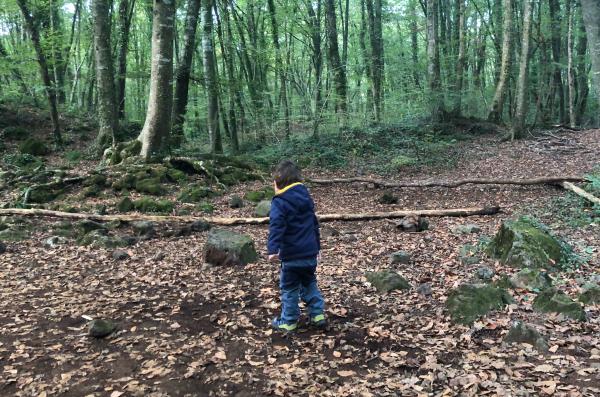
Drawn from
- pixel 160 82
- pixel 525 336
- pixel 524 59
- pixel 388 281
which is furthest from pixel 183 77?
pixel 525 336

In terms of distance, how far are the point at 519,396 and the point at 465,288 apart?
168 cm

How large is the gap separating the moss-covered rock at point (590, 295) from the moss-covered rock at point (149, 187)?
9146mm

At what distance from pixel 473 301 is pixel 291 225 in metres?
2.14

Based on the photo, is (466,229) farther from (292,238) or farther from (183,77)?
(183,77)

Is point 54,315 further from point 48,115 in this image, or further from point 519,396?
point 48,115

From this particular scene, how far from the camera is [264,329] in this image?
4.84m

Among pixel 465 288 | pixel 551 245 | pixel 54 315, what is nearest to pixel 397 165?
pixel 551 245

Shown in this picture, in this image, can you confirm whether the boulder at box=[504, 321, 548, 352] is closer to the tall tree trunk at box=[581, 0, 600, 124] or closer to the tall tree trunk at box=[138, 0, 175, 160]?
the tall tree trunk at box=[581, 0, 600, 124]

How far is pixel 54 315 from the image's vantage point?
5141 mm

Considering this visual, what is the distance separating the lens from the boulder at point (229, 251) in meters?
6.84

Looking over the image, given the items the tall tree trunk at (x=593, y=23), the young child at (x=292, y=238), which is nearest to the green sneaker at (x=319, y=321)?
the young child at (x=292, y=238)

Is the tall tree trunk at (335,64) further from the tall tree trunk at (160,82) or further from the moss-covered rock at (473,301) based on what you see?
the moss-covered rock at (473,301)

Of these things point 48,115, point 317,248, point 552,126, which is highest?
point 48,115

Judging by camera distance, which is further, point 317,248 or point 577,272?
point 577,272
